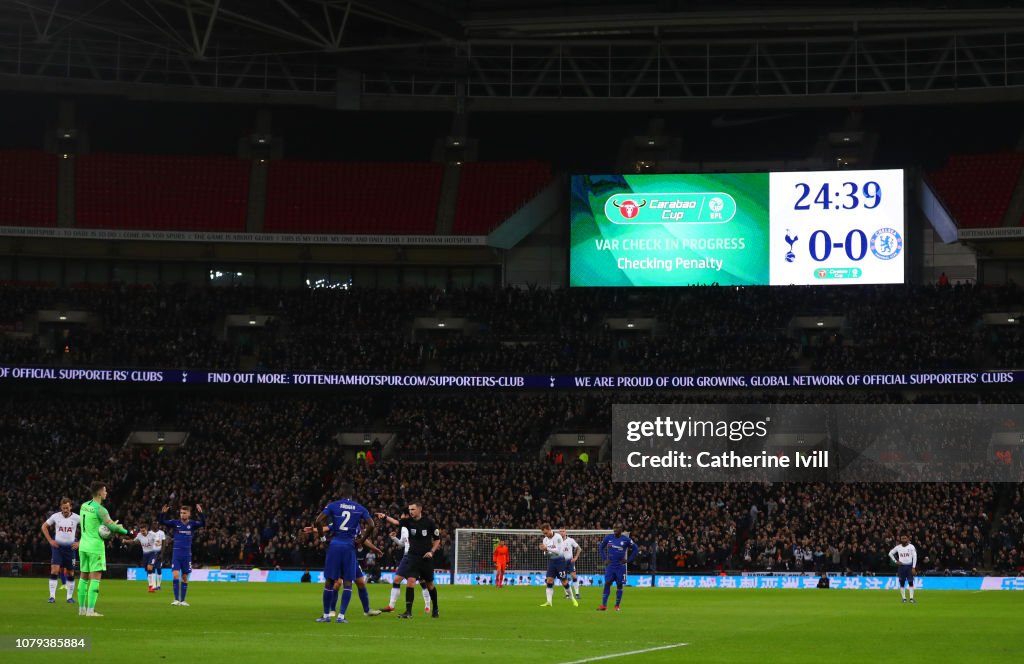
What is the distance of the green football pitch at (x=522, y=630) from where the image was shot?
17594 millimetres

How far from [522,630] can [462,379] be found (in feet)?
122

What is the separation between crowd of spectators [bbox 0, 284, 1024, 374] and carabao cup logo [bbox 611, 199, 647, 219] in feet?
12.7

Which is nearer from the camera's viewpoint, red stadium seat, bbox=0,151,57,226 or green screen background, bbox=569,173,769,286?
green screen background, bbox=569,173,769,286

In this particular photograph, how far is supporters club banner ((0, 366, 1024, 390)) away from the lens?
57.1 metres

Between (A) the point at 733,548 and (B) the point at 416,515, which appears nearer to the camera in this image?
(B) the point at 416,515

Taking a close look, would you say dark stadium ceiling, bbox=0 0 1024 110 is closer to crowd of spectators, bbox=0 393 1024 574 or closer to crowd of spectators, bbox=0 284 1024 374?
crowd of spectators, bbox=0 284 1024 374

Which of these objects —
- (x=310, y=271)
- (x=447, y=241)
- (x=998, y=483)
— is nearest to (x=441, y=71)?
(x=447, y=241)

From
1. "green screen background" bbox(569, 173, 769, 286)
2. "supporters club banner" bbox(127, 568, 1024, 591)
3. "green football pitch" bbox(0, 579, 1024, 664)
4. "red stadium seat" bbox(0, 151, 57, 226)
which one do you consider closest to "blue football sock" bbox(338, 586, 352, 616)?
"green football pitch" bbox(0, 579, 1024, 664)

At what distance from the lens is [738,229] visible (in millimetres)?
61688

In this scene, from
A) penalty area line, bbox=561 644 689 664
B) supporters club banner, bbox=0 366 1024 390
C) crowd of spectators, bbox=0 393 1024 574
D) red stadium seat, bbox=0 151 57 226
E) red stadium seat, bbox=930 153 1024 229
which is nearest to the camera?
penalty area line, bbox=561 644 689 664

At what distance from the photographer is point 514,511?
5178 centimetres

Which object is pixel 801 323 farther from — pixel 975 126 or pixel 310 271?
pixel 310 271

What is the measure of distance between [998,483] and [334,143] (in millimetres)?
36913

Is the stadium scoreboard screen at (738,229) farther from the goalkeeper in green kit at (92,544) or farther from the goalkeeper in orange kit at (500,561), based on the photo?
the goalkeeper in green kit at (92,544)
